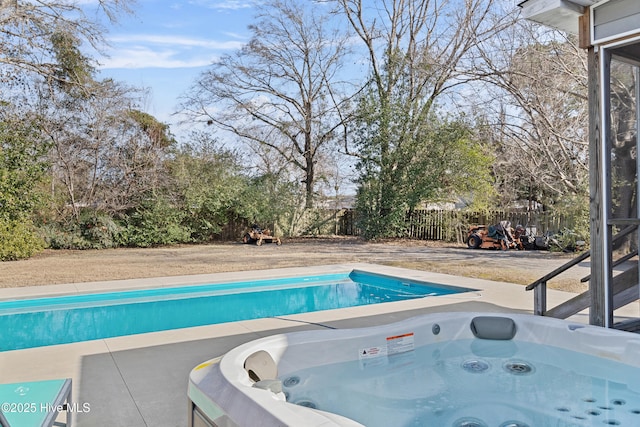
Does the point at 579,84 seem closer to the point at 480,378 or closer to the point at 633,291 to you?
the point at 633,291

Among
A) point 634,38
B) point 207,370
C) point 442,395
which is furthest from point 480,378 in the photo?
point 634,38

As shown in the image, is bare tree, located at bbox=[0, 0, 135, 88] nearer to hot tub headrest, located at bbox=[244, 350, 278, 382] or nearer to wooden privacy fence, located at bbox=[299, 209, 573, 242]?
wooden privacy fence, located at bbox=[299, 209, 573, 242]

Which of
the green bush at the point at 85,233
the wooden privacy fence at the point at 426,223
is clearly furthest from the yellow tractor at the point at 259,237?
the green bush at the point at 85,233

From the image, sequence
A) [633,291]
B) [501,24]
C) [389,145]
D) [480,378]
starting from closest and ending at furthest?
[480,378]
[633,291]
[501,24]
[389,145]

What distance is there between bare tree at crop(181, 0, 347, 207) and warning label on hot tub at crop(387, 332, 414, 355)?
14.6 metres

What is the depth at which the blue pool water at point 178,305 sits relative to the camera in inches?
216

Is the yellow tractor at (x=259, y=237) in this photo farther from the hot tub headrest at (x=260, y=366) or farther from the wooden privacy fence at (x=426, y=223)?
the hot tub headrest at (x=260, y=366)

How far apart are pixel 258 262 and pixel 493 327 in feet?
22.8

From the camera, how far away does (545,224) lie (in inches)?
563

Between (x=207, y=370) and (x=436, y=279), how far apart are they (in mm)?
5566

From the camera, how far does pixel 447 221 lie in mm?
15789

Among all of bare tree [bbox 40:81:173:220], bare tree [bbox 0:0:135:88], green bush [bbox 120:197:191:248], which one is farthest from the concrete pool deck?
green bush [bbox 120:197:191:248]

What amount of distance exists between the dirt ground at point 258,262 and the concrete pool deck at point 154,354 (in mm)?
1419

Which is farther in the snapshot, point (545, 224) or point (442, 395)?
point (545, 224)
